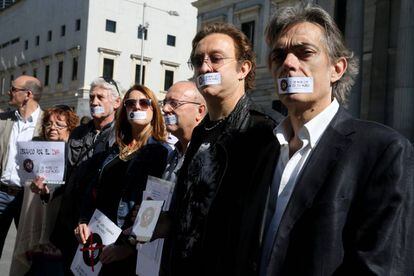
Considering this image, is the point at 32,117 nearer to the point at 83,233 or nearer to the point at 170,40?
the point at 83,233

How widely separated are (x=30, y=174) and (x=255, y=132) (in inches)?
115

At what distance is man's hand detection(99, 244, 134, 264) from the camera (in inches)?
142

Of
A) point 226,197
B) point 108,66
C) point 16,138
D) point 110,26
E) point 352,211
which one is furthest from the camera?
point 108,66

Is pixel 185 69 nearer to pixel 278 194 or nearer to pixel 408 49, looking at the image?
pixel 408 49

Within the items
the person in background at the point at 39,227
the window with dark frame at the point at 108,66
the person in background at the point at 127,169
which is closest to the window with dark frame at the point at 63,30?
the window with dark frame at the point at 108,66

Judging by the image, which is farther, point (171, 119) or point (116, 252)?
point (116, 252)

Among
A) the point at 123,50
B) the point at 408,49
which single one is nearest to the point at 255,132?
the point at 408,49

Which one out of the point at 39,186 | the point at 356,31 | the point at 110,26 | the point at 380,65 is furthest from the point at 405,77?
the point at 110,26

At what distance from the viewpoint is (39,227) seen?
16.8 feet

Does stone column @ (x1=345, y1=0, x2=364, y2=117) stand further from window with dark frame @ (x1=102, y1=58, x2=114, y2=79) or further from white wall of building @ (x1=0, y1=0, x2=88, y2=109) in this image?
white wall of building @ (x1=0, y1=0, x2=88, y2=109)

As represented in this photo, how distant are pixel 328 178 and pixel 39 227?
381cm

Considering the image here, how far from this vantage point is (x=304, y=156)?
2.09 m

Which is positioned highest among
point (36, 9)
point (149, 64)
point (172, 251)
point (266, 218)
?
point (36, 9)

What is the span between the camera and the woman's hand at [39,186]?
15.8 ft
